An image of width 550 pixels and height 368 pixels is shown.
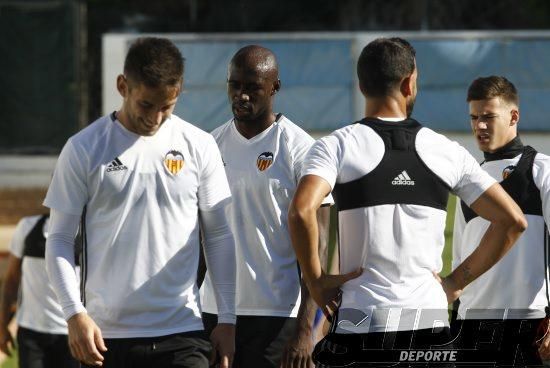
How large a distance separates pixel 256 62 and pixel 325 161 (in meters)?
1.43

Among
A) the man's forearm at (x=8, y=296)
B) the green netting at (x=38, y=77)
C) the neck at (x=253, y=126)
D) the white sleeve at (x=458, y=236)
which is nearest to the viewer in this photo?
the neck at (x=253, y=126)

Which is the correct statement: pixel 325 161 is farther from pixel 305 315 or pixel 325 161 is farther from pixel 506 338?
pixel 506 338

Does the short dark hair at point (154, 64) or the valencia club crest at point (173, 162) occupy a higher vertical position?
the short dark hair at point (154, 64)

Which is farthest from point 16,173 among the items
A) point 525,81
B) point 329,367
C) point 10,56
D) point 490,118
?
point 329,367

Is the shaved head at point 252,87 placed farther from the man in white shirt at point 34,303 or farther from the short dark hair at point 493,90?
the man in white shirt at point 34,303

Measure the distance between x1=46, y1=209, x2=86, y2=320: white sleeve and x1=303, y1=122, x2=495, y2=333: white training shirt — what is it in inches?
38.7

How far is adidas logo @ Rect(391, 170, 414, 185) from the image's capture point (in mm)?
4875

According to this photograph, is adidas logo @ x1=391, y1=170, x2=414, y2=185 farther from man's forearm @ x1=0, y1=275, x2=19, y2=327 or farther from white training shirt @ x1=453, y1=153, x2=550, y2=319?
man's forearm @ x1=0, y1=275, x2=19, y2=327

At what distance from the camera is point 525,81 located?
20.2 metres

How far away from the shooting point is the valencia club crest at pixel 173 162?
497cm

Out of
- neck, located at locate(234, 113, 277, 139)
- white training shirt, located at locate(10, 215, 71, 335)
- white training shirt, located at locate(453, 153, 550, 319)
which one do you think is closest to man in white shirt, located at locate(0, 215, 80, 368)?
white training shirt, located at locate(10, 215, 71, 335)

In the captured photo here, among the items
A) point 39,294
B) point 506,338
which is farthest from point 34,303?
point 506,338

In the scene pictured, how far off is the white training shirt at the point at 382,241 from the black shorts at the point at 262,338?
1191 millimetres

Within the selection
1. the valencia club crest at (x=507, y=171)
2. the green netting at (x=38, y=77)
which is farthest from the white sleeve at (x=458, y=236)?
the green netting at (x=38, y=77)
